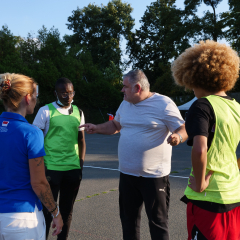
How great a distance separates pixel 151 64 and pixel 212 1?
1546 cm

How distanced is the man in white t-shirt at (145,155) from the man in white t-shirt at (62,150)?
61 centimetres

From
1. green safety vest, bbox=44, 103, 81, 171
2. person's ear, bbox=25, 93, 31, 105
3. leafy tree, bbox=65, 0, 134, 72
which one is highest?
leafy tree, bbox=65, 0, 134, 72

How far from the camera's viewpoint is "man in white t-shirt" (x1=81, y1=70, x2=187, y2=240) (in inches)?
116

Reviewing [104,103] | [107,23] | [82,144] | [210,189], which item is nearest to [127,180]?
[82,144]

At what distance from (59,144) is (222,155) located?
6.35 ft

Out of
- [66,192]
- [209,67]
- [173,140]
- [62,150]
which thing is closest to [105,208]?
[66,192]

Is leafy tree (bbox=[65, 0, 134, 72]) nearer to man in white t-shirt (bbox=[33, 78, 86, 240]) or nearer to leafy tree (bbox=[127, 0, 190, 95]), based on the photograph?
leafy tree (bbox=[127, 0, 190, 95])

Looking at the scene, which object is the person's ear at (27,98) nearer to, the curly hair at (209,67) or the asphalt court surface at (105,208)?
the curly hair at (209,67)

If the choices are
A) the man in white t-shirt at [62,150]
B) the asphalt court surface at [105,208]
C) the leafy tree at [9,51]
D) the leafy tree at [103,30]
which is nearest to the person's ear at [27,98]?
the man in white t-shirt at [62,150]

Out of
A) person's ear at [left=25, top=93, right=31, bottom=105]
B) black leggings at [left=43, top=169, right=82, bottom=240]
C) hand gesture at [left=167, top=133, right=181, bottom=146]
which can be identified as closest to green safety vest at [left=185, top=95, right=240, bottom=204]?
hand gesture at [left=167, top=133, right=181, bottom=146]

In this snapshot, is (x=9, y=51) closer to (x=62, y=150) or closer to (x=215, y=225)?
(x=62, y=150)

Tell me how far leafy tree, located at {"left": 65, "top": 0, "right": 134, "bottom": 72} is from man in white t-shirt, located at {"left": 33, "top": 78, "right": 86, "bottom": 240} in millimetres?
40306

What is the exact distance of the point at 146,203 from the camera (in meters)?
2.99

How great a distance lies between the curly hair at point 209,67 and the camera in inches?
82.7
